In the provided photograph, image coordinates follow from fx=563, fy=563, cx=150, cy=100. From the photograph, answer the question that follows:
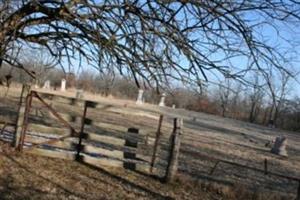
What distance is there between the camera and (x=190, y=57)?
31.7ft

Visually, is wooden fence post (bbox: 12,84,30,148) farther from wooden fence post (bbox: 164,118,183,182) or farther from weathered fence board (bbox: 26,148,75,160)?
wooden fence post (bbox: 164,118,183,182)

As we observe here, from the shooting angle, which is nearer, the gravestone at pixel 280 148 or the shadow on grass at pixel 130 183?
the shadow on grass at pixel 130 183

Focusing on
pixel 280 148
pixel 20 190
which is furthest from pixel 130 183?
Result: pixel 280 148

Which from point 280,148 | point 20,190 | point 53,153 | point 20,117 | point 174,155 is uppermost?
point 20,117

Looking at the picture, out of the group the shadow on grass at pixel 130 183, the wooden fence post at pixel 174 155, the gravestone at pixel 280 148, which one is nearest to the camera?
the shadow on grass at pixel 130 183

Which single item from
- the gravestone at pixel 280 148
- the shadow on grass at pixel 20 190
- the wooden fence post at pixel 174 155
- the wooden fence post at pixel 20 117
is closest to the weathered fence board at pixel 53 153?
the wooden fence post at pixel 20 117

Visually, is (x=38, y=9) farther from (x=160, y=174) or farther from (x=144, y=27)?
(x=160, y=174)

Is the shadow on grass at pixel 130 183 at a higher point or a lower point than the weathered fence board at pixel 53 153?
lower

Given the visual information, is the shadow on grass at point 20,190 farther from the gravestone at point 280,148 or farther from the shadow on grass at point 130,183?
the gravestone at point 280,148

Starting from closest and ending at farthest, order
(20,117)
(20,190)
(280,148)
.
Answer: (20,190) → (20,117) → (280,148)

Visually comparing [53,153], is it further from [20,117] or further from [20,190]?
[20,190]

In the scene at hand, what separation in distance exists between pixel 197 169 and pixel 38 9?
688cm

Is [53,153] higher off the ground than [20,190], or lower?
higher

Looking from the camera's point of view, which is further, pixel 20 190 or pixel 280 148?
pixel 280 148
